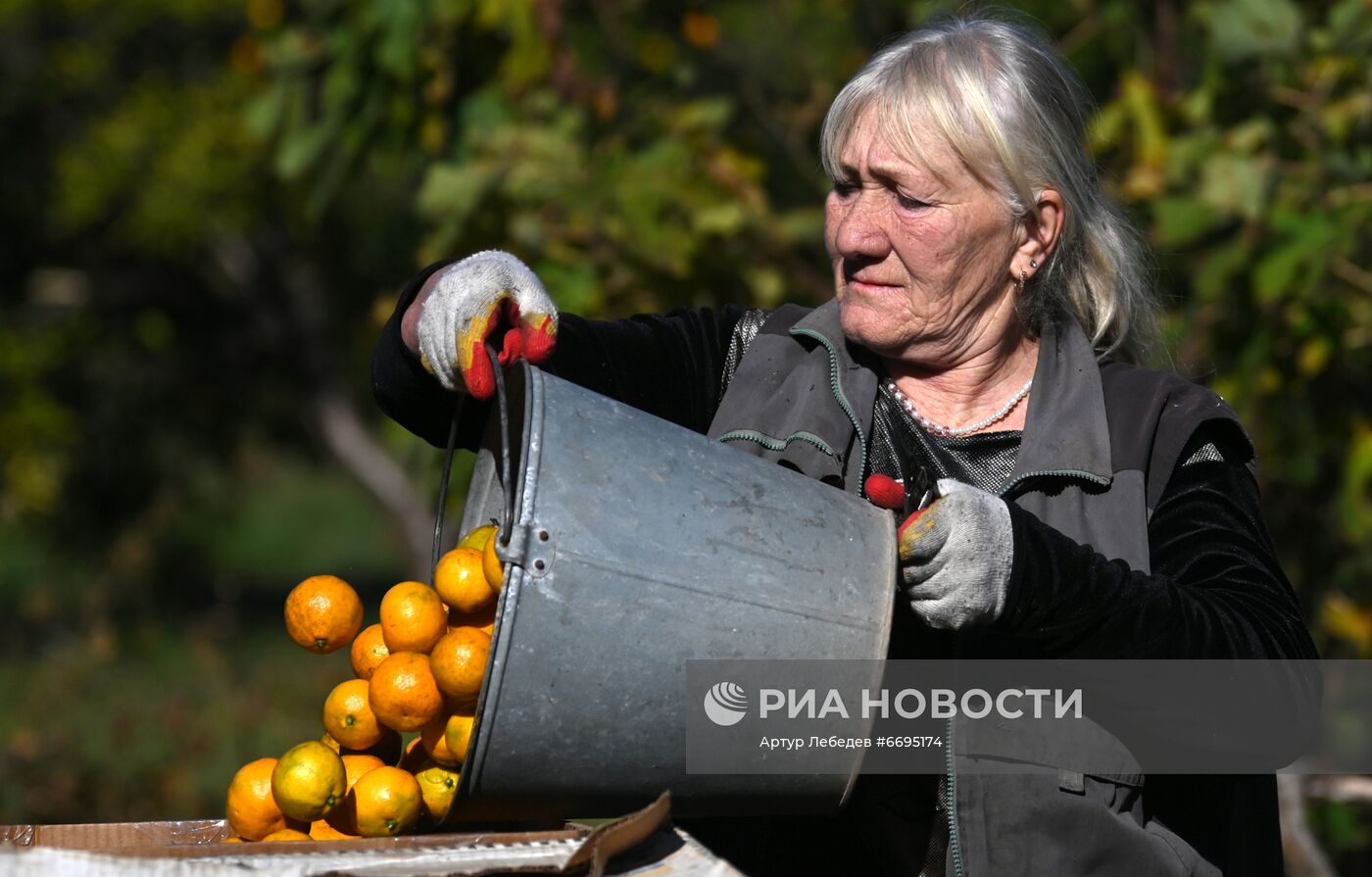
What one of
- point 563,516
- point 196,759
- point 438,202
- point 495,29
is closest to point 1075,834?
point 563,516

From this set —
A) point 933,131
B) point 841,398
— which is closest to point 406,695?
point 841,398

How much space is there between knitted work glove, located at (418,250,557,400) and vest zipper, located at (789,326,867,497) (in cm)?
37

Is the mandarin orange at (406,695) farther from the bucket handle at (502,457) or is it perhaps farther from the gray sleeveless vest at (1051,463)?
the gray sleeveless vest at (1051,463)

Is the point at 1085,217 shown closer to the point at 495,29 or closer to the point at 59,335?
the point at 495,29

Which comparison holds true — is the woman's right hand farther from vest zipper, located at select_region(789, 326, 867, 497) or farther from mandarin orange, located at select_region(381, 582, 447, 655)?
vest zipper, located at select_region(789, 326, 867, 497)

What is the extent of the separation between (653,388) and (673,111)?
1817 millimetres

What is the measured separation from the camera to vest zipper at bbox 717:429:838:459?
1.87 m

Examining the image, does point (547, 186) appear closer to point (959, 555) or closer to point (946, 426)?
point (946, 426)

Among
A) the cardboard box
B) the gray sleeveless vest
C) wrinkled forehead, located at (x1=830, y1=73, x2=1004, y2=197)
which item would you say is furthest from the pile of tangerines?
wrinkled forehead, located at (x1=830, y1=73, x2=1004, y2=197)

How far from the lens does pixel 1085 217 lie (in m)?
2.13

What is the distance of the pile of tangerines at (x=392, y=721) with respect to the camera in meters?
1.51

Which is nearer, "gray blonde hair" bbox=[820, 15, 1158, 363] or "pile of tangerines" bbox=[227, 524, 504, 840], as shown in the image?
"pile of tangerines" bbox=[227, 524, 504, 840]

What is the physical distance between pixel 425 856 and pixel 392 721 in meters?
0.20

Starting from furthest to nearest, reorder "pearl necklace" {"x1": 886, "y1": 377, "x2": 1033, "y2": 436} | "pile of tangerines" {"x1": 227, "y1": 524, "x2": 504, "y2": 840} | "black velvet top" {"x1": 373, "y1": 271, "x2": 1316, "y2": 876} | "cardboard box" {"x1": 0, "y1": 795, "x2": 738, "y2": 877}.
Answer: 1. "pearl necklace" {"x1": 886, "y1": 377, "x2": 1033, "y2": 436}
2. "black velvet top" {"x1": 373, "y1": 271, "x2": 1316, "y2": 876}
3. "pile of tangerines" {"x1": 227, "y1": 524, "x2": 504, "y2": 840}
4. "cardboard box" {"x1": 0, "y1": 795, "x2": 738, "y2": 877}
